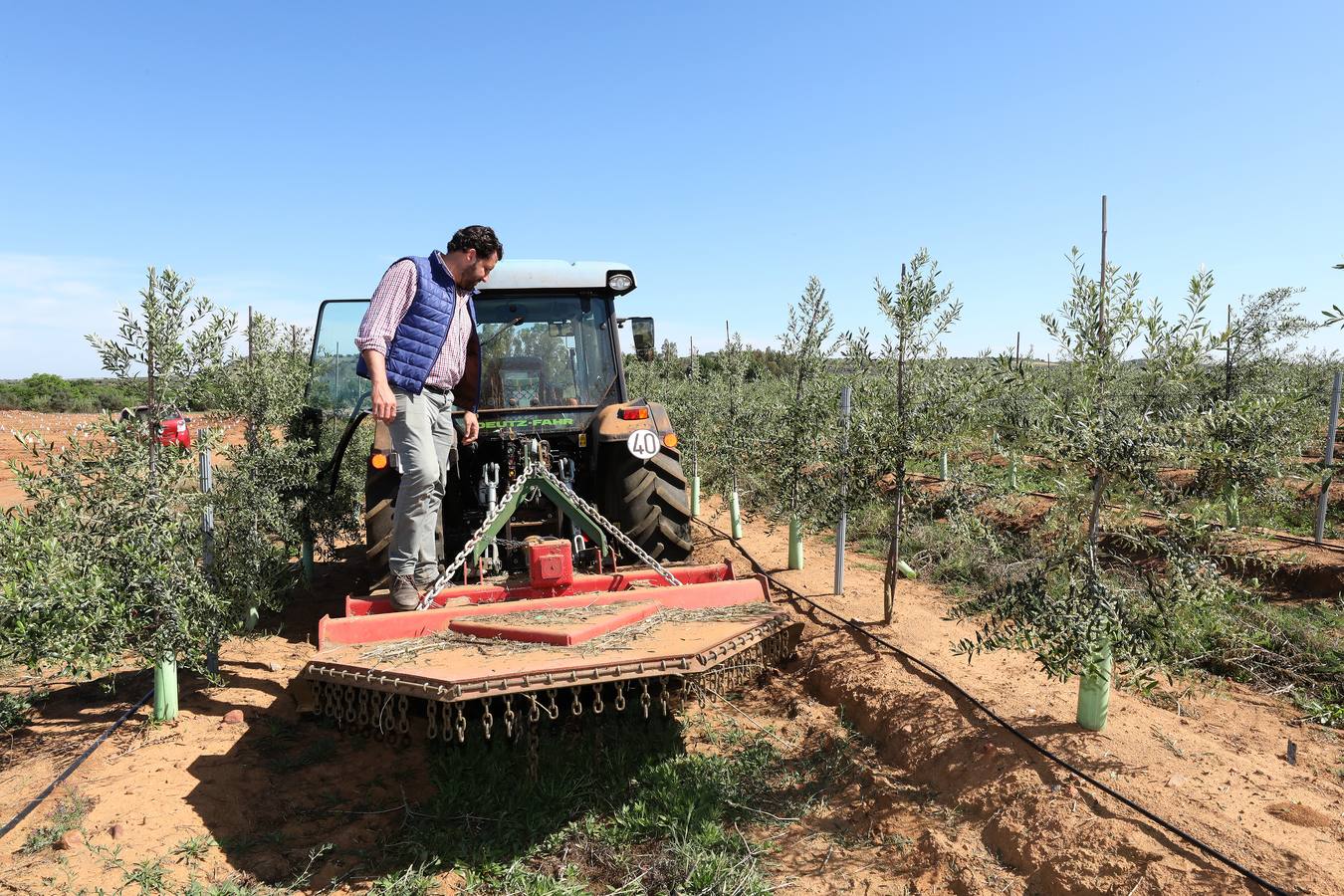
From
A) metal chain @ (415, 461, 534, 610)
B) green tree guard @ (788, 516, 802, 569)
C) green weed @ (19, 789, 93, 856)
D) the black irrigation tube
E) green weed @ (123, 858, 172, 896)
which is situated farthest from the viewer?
green tree guard @ (788, 516, 802, 569)

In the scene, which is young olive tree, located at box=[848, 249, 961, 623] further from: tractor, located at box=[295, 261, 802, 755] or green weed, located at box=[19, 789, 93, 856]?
green weed, located at box=[19, 789, 93, 856]

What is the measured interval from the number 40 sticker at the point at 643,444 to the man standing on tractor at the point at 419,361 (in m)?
1.26

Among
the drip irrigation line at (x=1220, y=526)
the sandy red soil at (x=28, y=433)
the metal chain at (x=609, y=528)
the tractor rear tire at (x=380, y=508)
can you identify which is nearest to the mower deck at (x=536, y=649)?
Answer: the metal chain at (x=609, y=528)

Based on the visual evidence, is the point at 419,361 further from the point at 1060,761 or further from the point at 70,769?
the point at 1060,761

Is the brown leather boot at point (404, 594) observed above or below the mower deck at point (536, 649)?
above

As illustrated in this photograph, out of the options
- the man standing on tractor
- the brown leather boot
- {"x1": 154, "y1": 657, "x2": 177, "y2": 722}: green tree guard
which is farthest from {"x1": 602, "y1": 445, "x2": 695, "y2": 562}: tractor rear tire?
{"x1": 154, "y1": 657, "x2": 177, "y2": 722}: green tree guard

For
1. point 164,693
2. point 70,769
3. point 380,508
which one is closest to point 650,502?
point 380,508

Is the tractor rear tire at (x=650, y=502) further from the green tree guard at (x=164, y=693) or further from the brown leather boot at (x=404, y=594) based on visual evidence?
the green tree guard at (x=164, y=693)

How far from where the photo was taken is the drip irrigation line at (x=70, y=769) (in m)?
3.10

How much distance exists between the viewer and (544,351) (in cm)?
536

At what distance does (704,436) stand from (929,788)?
7078 mm

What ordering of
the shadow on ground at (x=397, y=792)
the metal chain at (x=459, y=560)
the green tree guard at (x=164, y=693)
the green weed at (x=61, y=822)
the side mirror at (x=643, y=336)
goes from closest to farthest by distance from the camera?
the green weed at (x=61, y=822), the shadow on ground at (x=397, y=792), the metal chain at (x=459, y=560), the green tree guard at (x=164, y=693), the side mirror at (x=643, y=336)

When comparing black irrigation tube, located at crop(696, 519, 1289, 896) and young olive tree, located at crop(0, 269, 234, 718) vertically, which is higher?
young olive tree, located at crop(0, 269, 234, 718)

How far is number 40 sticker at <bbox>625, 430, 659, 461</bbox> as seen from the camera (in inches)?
189
